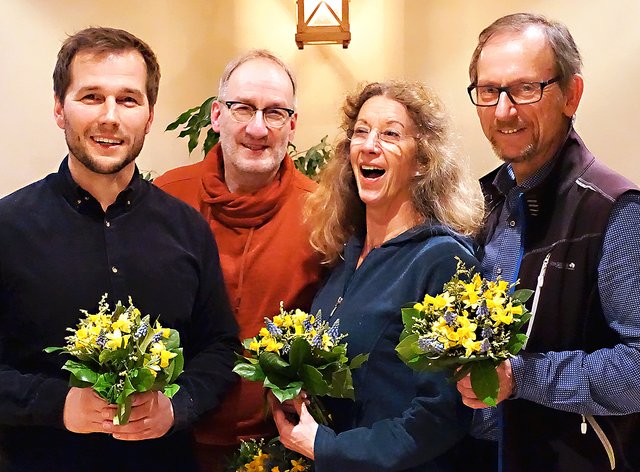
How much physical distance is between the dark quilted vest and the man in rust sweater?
2.60ft

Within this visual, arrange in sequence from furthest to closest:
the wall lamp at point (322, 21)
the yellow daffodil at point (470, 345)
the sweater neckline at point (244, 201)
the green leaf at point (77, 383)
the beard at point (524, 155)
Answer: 1. the wall lamp at point (322, 21)
2. the sweater neckline at point (244, 201)
3. the beard at point (524, 155)
4. the green leaf at point (77, 383)
5. the yellow daffodil at point (470, 345)

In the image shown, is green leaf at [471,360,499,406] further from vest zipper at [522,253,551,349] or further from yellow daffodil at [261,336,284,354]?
yellow daffodil at [261,336,284,354]

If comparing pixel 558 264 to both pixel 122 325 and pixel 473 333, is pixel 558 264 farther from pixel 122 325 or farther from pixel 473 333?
pixel 122 325

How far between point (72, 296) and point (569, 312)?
123 centimetres

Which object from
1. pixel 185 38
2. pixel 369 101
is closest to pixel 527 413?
pixel 369 101

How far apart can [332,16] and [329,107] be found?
0.82 m

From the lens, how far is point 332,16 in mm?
3764

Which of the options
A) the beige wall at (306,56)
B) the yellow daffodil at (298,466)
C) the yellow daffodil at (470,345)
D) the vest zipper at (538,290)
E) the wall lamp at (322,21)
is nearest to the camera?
the yellow daffodil at (470,345)

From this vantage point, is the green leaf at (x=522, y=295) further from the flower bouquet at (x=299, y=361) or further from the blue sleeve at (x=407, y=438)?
the flower bouquet at (x=299, y=361)

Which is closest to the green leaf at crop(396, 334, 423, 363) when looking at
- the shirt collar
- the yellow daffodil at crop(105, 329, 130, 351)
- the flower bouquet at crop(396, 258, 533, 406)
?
the flower bouquet at crop(396, 258, 533, 406)

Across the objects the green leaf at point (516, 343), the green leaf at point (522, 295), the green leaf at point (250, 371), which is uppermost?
the green leaf at point (522, 295)

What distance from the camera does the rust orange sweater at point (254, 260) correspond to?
7.61 ft

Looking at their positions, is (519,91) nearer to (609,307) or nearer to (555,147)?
(555,147)

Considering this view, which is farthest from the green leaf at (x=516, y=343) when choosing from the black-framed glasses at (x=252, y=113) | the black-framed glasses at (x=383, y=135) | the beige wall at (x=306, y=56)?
the beige wall at (x=306, y=56)
